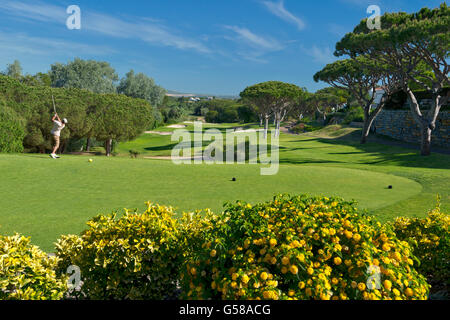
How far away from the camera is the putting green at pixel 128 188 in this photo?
821cm

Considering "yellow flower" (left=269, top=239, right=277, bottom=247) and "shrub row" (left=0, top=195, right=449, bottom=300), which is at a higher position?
"yellow flower" (left=269, top=239, right=277, bottom=247)

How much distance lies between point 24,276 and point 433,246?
601 cm

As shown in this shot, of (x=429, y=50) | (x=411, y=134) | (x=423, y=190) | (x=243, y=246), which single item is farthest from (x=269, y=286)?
(x=411, y=134)

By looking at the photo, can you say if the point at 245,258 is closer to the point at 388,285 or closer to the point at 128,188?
the point at 388,285

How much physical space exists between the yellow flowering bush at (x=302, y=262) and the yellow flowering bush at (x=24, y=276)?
5.70 feet

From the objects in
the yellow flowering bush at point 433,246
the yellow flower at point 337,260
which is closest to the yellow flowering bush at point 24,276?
the yellow flower at point 337,260

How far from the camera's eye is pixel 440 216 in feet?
17.8

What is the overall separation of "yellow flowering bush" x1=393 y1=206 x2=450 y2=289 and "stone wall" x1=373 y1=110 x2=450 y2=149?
38.9 m

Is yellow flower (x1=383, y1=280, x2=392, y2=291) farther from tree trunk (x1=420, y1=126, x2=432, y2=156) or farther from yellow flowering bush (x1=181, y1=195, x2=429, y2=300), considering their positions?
tree trunk (x1=420, y1=126, x2=432, y2=156)

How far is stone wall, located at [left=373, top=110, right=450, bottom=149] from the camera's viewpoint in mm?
37125

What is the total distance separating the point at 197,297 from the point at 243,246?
77 cm

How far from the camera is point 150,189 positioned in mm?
11555

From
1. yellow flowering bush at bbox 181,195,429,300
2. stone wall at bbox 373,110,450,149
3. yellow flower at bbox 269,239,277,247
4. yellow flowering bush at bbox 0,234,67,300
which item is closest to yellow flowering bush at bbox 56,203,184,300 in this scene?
yellow flowering bush at bbox 0,234,67,300

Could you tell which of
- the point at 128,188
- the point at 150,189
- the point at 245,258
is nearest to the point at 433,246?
the point at 245,258
